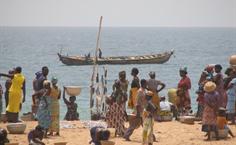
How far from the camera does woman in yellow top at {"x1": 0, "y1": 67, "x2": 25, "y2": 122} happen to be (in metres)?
15.9

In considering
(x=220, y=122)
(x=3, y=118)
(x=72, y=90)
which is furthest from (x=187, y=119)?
(x=3, y=118)

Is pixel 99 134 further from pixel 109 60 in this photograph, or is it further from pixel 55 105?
pixel 109 60

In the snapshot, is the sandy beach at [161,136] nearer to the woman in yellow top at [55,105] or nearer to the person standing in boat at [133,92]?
the woman in yellow top at [55,105]

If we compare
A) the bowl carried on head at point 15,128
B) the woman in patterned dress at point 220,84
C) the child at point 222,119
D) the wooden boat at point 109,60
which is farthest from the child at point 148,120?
the wooden boat at point 109,60

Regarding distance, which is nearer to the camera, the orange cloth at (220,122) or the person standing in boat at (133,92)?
the orange cloth at (220,122)

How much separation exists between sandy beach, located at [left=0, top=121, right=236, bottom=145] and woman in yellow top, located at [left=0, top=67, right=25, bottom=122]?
1.31ft

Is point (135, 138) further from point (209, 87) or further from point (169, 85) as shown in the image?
point (169, 85)

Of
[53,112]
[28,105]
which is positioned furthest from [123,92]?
[28,105]

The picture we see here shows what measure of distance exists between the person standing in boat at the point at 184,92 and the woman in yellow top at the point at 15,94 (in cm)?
406

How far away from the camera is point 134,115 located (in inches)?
583

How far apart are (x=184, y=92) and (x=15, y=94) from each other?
174 inches

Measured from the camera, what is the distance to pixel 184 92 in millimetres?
17781

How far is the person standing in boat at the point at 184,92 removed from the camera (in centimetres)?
1753

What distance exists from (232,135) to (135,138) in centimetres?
213
